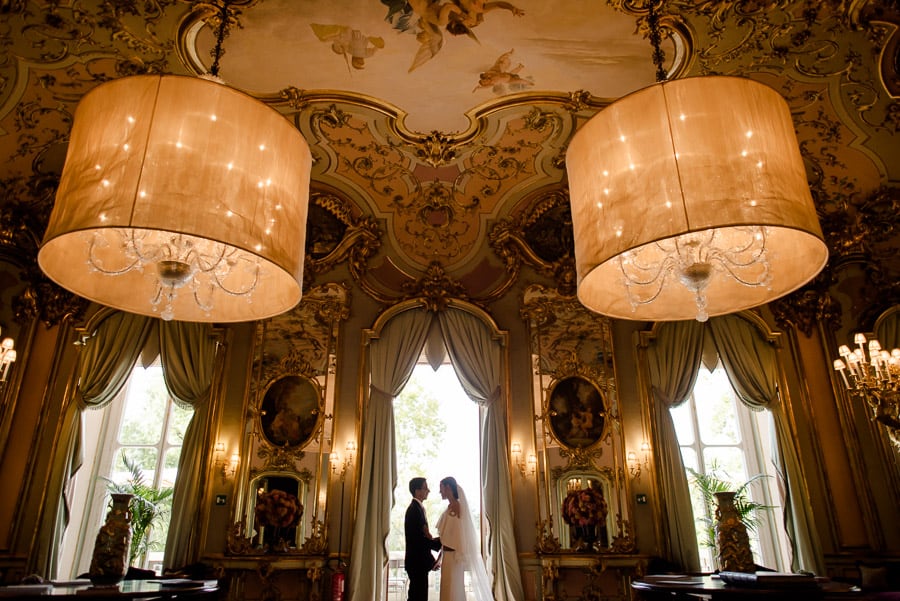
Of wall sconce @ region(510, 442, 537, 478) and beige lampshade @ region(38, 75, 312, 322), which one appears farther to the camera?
wall sconce @ region(510, 442, 537, 478)

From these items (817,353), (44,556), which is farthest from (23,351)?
(817,353)

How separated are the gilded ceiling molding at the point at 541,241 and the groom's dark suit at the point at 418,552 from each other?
10.1ft

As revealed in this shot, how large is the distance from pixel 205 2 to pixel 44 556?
5.34 metres

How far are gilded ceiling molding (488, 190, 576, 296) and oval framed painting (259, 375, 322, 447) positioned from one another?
2.84 m

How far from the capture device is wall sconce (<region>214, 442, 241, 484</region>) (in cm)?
655

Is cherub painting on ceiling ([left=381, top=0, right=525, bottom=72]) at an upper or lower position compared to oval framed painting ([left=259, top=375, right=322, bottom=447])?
upper

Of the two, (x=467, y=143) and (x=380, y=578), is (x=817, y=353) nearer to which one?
(x=467, y=143)

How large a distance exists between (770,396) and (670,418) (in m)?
1.15

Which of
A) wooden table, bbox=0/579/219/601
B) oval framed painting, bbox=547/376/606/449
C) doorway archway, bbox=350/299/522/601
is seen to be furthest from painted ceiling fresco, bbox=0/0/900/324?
wooden table, bbox=0/579/219/601

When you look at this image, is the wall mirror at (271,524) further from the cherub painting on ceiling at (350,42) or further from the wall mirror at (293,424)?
the cherub painting on ceiling at (350,42)

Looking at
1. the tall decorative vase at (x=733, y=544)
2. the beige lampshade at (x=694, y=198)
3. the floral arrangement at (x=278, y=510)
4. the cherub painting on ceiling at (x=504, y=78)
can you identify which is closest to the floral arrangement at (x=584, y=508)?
the tall decorative vase at (x=733, y=544)

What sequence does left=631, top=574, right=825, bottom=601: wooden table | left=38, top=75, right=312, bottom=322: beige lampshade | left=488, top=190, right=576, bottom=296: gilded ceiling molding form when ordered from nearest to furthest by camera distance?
left=38, top=75, right=312, bottom=322: beige lampshade
left=631, top=574, right=825, bottom=601: wooden table
left=488, top=190, right=576, bottom=296: gilded ceiling molding

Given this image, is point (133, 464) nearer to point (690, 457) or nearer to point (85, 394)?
point (85, 394)

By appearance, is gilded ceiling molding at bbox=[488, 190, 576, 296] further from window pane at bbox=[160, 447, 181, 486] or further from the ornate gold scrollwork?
window pane at bbox=[160, 447, 181, 486]
